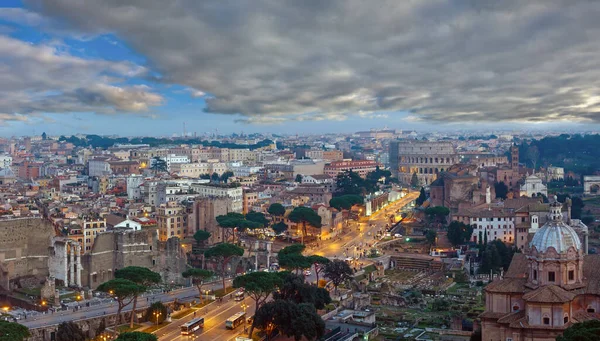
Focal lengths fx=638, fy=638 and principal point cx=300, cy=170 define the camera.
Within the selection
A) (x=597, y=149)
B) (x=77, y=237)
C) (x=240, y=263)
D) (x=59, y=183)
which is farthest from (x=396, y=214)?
(x=597, y=149)

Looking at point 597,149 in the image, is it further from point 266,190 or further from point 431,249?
point 431,249

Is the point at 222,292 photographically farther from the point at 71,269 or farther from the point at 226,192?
the point at 226,192

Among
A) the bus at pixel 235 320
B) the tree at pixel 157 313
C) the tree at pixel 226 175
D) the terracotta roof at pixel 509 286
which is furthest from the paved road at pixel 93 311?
the tree at pixel 226 175

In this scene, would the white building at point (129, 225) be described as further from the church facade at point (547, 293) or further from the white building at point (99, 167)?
the white building at point (99, 167)

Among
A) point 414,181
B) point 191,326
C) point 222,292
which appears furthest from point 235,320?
point 414,181

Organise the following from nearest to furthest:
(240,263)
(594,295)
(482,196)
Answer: (594,295) → (240,263) → (482,196)

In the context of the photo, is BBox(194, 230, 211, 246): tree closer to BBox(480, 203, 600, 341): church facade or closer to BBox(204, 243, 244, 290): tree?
BBox(204, 243, 244, 290): tree
